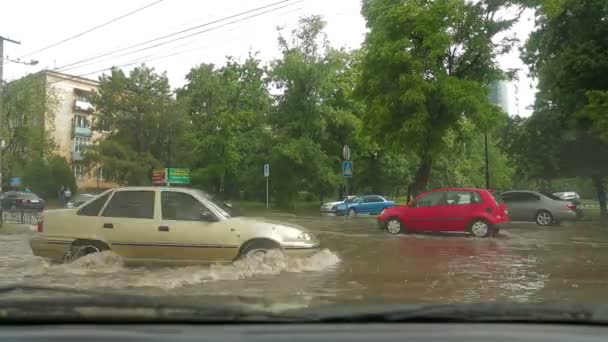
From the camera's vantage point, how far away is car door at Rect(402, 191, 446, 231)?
16359 mm

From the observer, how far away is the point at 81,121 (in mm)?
69375

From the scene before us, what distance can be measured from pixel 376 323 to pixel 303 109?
37.4 metres

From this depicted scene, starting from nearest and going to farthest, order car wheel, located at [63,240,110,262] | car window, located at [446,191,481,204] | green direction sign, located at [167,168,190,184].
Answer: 1. car wheel, located at [63,240,110,262]
2. car window, located at [446,191,481,204]
3. green direction sign, located at [167,168,190,184]

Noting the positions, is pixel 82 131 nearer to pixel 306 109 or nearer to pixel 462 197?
pixel 306 109

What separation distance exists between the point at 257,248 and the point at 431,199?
893 centimetres

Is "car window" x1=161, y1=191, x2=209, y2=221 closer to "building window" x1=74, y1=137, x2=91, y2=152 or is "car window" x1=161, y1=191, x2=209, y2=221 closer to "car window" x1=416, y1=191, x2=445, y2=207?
"car window" x1=416, y1=191, x2=445, y2=207

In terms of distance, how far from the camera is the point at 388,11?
21172 millimetres

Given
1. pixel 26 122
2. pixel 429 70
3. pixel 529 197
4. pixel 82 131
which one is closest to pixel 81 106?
pixel 82 131

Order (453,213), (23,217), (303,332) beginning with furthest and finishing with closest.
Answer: (23,217) < (453,213) < (303,332)

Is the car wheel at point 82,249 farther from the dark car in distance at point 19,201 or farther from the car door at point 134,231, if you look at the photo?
the dark car in distance at point 19,201

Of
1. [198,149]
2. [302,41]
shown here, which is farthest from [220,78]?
[302,41]

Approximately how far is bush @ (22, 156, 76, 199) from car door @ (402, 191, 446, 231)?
43.2 meters

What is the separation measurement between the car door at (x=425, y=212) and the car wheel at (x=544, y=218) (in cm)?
682

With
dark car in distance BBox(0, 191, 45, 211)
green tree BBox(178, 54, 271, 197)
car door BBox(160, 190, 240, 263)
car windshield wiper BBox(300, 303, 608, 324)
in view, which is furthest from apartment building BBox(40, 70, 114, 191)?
car windshield wiper BBox(300, 303, 608, 324)
